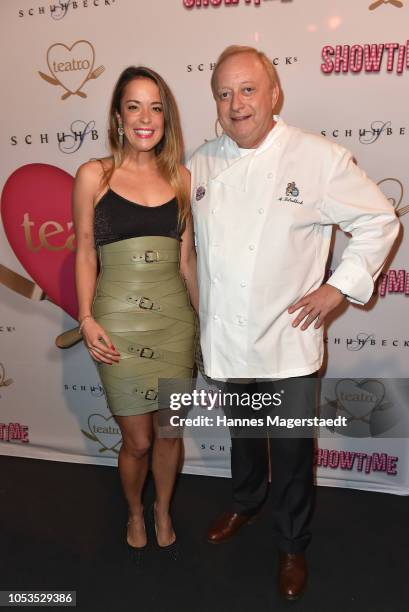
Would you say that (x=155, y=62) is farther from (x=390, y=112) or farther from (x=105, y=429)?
(x=105, y=429)

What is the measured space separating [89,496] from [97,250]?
1.35m

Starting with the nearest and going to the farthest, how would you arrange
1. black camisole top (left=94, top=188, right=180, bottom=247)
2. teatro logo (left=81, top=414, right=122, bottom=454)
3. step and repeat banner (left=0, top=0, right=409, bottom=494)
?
black camisole top (left=94, top=188, right=180, bottom=247) → step and repeat banner (left=0, top=0, right=409, bottom=494) → teatro logo (left=81, top=414, right=122, bottom=454)

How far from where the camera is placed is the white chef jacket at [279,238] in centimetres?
177

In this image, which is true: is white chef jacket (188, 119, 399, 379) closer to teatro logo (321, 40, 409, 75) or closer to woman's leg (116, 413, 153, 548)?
woman's leg (116, 413, 153, 548)

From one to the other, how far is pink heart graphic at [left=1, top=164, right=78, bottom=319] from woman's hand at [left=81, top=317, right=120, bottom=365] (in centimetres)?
85

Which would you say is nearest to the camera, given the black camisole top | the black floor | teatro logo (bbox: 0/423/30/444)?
the black camisole top

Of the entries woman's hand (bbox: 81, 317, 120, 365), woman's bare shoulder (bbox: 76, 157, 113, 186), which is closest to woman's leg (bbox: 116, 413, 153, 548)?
woman's hand (bbox: 81, 317, 120, 365)

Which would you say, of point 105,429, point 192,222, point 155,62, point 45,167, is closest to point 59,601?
point 105,429

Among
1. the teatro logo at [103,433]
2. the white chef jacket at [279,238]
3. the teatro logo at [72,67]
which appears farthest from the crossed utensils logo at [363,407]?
the teatro logo at [72,67]

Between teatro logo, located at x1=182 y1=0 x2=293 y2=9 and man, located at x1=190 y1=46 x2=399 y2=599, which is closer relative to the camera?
man, located at x1=190 y1=46 x2=399 y2=599

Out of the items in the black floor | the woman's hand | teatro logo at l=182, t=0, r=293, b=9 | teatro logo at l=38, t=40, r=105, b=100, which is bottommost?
the black floor

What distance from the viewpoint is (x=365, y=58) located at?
2.21 m

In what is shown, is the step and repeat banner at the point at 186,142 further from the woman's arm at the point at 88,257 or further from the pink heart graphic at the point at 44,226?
the woman's arm at the point at 88,257

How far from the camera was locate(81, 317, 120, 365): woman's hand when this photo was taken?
1910 mm
